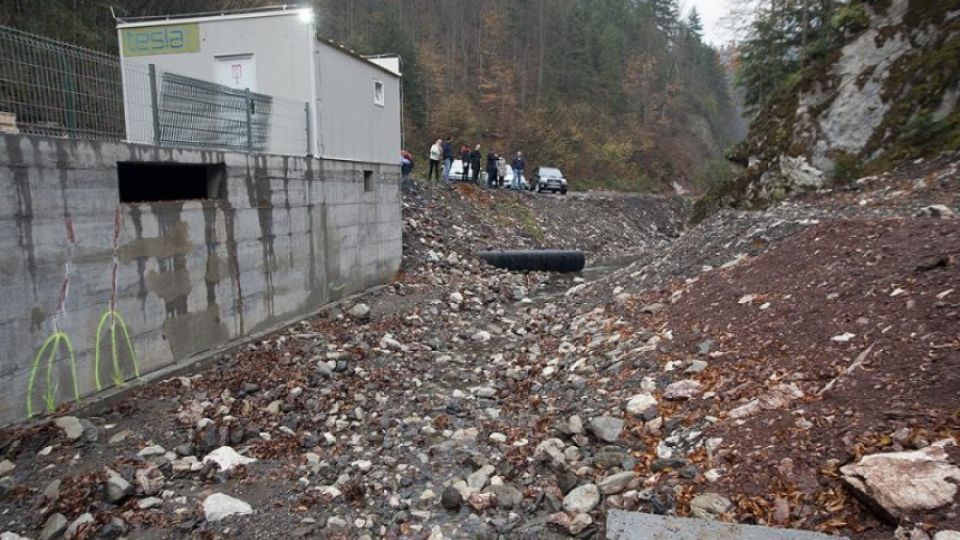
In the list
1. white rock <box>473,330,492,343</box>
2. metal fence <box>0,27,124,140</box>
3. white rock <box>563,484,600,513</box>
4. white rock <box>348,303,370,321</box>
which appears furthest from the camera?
white rock <box>348,303,370,321</box>

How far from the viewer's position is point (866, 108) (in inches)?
545

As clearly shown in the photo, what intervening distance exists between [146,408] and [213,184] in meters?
3.34

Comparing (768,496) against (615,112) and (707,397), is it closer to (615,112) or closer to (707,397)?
(707,397)

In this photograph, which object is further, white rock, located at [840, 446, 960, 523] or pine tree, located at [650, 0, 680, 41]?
pine tree, located at [650, 0, 680, 41]

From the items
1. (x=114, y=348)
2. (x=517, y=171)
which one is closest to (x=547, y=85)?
(x=517, y=171)

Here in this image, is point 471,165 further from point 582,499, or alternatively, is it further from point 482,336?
point 582,499

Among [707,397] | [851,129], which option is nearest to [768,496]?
[707,397]

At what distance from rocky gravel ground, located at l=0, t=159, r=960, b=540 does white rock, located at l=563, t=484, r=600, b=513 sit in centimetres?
2

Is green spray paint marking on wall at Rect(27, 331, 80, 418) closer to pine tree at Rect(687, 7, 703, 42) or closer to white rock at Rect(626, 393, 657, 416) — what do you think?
white rock at Rect(626, 393, 657, 416)

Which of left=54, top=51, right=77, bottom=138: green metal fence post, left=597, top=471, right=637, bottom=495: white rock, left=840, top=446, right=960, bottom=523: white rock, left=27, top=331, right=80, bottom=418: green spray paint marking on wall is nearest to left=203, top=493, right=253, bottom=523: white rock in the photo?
left=27, top=331, right=80, bottom=418: green spray paint marking on wall

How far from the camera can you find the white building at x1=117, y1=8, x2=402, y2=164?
10.6 metres

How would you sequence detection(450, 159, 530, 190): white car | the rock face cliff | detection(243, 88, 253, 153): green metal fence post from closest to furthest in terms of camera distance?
detection(243, 88, 253, 153): green metal fence post < the rock face cliff < detection(450, 159, 530, 190): white car

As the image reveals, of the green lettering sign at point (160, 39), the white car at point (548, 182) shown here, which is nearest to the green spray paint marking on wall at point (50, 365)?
the green lettering sign at point (160, 39)

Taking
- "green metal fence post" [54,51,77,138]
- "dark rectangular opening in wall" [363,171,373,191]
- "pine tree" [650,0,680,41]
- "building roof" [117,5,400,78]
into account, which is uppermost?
"pine tree" [650,0,680,41]
